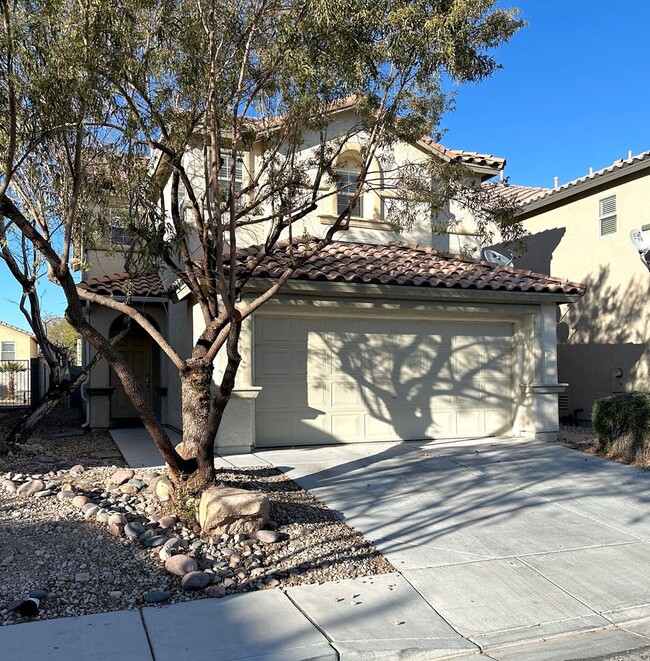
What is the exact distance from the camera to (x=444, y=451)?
10.8 m

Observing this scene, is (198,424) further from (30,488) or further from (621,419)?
(621,419)

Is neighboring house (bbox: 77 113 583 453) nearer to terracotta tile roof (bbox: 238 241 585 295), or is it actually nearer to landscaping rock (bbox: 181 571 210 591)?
terracotta tile roof (bbox: 238 241 585 295)

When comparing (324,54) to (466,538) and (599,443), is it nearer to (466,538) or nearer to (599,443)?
(466,538)

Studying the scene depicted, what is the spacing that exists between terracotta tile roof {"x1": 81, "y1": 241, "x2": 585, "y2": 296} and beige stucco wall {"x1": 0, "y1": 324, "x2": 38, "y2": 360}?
→ 77.6 feet

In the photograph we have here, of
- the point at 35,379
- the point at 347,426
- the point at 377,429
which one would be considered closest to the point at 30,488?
the point at 347,426

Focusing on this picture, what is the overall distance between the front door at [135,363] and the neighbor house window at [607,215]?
11.2 metres

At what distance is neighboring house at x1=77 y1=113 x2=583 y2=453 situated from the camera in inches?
429

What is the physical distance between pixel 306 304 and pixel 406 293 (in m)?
1.81

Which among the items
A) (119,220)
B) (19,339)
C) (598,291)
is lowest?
(19,339)

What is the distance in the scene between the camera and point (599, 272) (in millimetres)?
15219

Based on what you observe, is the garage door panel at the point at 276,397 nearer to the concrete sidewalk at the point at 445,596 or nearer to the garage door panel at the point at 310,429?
the garage door panel at the point at 310,429

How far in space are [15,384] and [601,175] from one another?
24679 mm


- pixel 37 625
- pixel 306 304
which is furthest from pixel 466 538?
pixel 306 304

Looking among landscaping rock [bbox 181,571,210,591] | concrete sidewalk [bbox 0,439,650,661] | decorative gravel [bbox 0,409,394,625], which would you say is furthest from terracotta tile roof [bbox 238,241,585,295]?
landscaping rock [bbox 181,571,210,591]
